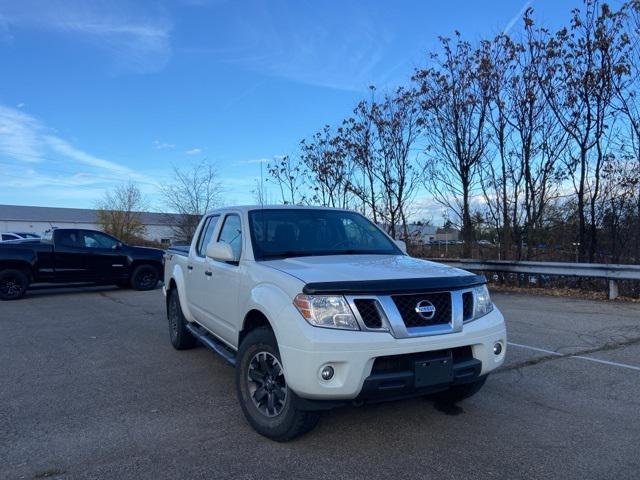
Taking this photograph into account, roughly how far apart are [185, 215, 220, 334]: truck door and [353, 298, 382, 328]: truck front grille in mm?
2173

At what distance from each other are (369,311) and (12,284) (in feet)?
39.9

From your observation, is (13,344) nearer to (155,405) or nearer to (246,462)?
(155,405)

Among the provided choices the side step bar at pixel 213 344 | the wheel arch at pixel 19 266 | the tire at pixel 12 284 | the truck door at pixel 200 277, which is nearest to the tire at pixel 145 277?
the wheel arch at pixel 19 266

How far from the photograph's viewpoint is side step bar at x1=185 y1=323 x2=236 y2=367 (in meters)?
4.58

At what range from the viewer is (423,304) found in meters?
3.57

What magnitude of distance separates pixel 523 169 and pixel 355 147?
21.0ft

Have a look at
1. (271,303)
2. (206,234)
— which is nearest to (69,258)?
(206,234)

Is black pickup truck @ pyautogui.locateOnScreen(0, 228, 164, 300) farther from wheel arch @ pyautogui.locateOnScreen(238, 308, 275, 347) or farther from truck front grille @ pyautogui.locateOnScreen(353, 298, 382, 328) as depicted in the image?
truck front grille @ pyautogui.locateOnScreen(353, 298, 382, 328)

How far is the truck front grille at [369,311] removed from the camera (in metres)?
3.43

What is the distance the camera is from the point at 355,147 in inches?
744

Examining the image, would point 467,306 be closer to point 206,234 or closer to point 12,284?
point 206,234

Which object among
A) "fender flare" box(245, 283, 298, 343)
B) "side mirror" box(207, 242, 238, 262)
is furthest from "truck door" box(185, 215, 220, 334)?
"fender flare" box(245, 283, 298, 343)

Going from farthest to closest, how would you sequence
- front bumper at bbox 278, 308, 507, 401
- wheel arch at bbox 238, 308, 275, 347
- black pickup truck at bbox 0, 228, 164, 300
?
1. black pickup truck at bbox 0, 228, 164, 300
2. wheel arch at bbox 238, 308, 275, 347
3. front bumper at bbox 278, 308, 507, 401

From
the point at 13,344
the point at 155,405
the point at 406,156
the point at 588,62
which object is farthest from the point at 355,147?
the point at 155,405
